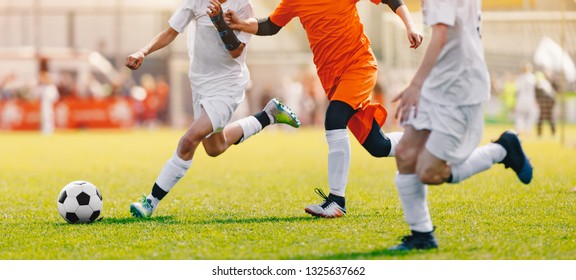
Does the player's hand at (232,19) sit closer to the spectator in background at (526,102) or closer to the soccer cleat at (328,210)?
the soccer cleat at (328,210)

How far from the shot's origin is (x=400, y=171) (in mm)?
6027

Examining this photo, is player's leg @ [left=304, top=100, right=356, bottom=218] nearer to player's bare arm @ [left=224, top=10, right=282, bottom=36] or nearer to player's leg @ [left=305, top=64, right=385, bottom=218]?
player's leg @ [left=305, top=64, right=385, bottom=218]

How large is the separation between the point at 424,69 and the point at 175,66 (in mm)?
37256

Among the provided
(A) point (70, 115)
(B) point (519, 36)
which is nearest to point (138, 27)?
(A) point (70, 115)

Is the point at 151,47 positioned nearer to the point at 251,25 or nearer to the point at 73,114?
the point at 251,25

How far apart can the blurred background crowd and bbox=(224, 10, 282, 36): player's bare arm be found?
14517 millimetres

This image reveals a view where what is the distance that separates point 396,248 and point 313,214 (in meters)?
2.01

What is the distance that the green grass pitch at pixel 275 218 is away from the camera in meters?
6.18

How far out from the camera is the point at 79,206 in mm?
7770

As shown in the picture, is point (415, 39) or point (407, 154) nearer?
point (407, 154)

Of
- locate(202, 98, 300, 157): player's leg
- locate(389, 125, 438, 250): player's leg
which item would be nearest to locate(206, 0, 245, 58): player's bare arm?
locate(202, 98, 300, 157): player's leg

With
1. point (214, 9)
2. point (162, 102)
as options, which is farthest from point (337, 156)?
point (162, 102)

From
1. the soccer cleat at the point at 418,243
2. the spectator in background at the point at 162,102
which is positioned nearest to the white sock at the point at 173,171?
the soccer cleat at the point at 418,243

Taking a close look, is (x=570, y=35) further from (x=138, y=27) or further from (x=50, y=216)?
(x=138, y=27)
